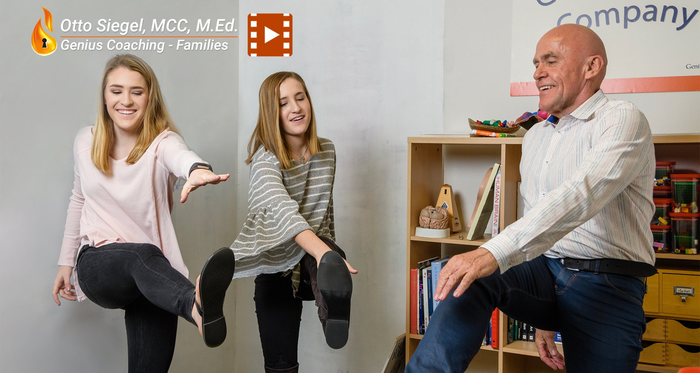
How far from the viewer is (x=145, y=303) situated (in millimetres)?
1917

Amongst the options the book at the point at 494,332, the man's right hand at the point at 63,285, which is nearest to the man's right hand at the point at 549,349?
the book at the point at 494,332

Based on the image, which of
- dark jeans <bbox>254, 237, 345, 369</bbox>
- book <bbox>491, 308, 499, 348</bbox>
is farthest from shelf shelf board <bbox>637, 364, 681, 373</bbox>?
dark jeans <bbox>254, 237, 345, 369</bbox>

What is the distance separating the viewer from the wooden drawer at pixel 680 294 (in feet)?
7.00

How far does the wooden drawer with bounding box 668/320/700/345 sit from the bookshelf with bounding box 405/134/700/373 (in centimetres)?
4

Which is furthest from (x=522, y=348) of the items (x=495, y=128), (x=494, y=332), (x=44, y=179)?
(x=44, y=179)

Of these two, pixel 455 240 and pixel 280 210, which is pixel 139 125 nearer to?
pixel 280 210

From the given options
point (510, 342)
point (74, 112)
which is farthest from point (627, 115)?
point (74, 112)

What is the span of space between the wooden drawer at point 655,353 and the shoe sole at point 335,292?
1232mm

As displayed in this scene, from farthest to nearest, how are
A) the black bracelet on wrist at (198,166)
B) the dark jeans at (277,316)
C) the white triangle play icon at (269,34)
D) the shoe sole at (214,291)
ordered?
the white triangle play icon at (269,34) < the dark jeans at (277,316) < the black bracelet on wrist at (198,166) < the shoe sole at (214,291)

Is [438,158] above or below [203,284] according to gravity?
above

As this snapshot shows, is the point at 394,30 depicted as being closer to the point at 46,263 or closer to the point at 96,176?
the point at 96,176

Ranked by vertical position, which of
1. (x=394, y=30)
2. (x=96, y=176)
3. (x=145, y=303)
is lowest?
(x=145, y=303)

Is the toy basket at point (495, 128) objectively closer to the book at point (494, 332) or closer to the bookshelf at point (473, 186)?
the bookshelf at point (473, 186)

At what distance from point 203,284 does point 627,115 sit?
121 centimetres
